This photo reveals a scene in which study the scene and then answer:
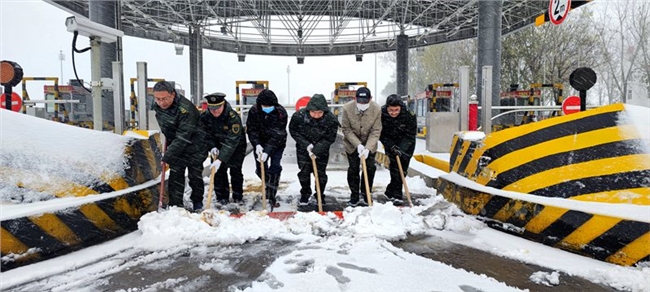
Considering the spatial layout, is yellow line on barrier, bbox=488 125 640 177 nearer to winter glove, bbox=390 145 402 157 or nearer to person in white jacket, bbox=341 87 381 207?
winter glove, bbox=390 145 402 157

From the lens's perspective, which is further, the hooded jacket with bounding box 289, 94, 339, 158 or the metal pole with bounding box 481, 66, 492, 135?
the hooded jacket with bounding box 289, 94, 339, 158

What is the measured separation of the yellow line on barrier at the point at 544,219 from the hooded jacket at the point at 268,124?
3030 millimetres

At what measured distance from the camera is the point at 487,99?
17.7 feet

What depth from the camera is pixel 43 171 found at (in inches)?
136

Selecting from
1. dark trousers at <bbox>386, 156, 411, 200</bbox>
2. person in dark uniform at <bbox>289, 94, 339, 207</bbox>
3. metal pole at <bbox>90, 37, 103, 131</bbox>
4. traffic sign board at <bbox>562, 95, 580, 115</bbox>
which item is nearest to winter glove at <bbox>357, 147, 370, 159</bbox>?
person in dark uniform at <bbox>289, 94, 339, 207</bbox>

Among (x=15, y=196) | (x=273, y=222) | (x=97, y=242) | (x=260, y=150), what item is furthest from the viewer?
(x=260, y=150)

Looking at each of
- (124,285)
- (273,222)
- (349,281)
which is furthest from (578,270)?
(124,285)

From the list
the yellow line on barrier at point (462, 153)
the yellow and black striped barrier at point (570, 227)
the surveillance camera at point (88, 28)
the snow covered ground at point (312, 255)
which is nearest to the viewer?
the snow covered ground at point (312, 255)

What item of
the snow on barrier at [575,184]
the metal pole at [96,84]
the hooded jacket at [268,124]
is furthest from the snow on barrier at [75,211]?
the snow on barrier at [575,184]

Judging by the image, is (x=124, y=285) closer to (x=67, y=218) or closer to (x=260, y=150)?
(x=67, y=218)

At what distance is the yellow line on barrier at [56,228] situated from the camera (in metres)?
3.17

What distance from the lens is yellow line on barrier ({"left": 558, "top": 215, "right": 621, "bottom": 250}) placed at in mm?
2994

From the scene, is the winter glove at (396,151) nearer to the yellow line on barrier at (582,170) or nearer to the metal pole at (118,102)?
the yellow line on barrier at (582,170)

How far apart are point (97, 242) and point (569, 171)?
3.89 metres
